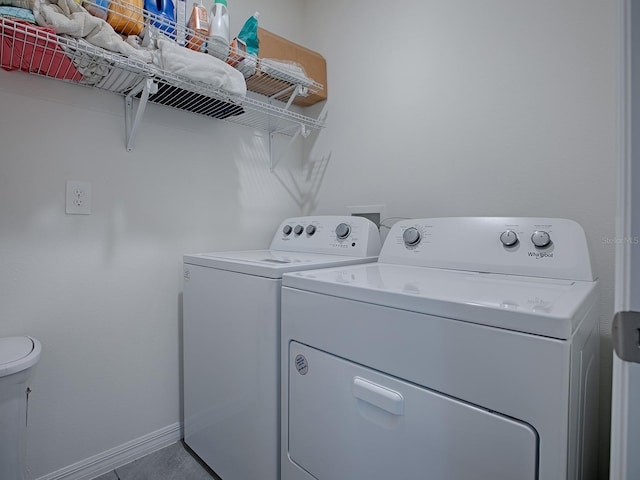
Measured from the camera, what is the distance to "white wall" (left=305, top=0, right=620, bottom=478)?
3.62 feet

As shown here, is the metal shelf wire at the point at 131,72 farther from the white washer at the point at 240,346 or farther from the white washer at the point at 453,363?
the white washer at the point at 453,363

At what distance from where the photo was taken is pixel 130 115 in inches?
55.6

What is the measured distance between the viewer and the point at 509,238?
1.07 meters

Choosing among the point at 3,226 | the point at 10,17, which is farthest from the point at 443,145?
the point at 3,226

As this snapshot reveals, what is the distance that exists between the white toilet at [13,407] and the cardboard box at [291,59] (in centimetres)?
142

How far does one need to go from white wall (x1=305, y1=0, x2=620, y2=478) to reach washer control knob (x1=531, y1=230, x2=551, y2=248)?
0.78 ft

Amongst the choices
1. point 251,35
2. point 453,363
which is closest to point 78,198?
point 251,35

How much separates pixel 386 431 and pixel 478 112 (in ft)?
4.05

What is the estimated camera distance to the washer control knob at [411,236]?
1.29m

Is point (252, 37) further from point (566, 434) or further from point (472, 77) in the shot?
point (566, 434)

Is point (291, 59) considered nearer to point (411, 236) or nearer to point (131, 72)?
point (131, 72)

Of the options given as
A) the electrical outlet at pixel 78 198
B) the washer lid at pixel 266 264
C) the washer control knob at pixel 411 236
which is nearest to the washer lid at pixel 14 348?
the electrical outlet at pixel 78 198

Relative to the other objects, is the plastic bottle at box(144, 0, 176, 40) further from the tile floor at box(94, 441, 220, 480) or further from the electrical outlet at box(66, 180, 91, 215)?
the tile floor at box(94, 441, 220, 480)

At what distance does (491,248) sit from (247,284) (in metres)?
0.82
